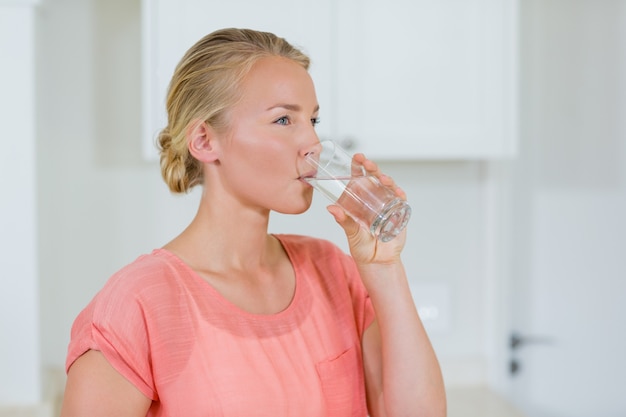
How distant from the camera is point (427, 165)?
8.68 ft

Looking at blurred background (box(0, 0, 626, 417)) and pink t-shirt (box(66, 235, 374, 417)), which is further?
blurred background (box(0, 0, 626, 417))

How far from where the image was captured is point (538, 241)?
9.00 ft

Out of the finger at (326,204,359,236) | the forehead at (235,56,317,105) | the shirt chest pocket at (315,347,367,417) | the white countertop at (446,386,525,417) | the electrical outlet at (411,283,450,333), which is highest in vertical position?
the forehead at (235,56,317,105)

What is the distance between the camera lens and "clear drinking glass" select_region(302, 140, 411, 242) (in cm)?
125

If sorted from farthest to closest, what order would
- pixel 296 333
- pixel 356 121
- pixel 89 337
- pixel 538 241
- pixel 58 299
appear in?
1. pixel 538 241
2. pixel 58 299
3. pixel 356 121
4. pixel 296 333
5. pixel 89 337

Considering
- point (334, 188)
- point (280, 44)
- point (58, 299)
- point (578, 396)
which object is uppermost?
point (280, 44)

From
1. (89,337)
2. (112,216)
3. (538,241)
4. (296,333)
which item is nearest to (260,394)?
(296,333)

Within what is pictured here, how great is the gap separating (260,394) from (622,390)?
196 centimetres

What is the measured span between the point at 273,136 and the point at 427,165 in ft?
4.70

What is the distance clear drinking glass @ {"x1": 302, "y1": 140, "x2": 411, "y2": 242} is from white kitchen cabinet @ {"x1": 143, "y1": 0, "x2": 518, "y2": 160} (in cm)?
96

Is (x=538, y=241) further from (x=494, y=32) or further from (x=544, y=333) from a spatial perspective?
(x=494, y=32)

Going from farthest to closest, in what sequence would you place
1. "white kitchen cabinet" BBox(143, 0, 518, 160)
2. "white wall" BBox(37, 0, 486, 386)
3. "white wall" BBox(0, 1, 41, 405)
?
"white wall" BBox(37, 0, 486, 386), "white kitchen cabinet" BBox(143, 0, 518, 160), "white wall" BBox(0, 1, 41, 405)

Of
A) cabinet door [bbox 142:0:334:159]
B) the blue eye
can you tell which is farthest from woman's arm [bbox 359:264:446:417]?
cabinet door [bbox 142:0:334:159]

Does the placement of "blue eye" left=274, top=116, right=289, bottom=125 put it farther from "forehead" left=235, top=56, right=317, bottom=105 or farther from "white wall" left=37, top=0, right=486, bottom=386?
"white wall" left=37, top=0, right=486, bottom=386
